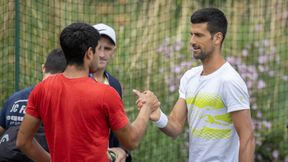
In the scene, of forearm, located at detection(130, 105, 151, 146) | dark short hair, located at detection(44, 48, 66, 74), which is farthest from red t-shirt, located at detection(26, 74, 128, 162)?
dark short hair, located at detection(44, 48, 66, 74)

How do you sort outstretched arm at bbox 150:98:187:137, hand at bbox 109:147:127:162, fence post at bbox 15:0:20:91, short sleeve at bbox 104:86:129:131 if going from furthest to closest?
fence post at bbox 15:0:20:91 → outstretched arm at bbox 150:98:187:137 → hand at bbox 109:147:127:162 → short sleeve at bbox 104:86:129:131

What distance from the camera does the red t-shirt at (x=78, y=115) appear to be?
4.48m

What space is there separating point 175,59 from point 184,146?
1.08 m

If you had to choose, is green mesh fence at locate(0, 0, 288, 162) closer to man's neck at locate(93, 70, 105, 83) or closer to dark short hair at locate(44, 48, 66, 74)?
man's neck at locate(93, 70, 105, 83)

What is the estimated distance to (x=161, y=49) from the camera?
9.27 meters

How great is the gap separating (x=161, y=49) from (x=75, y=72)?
4.74m

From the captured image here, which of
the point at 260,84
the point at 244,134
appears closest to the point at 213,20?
the point at 244,134

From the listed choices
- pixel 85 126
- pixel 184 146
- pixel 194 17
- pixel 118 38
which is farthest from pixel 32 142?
pixel 118 38

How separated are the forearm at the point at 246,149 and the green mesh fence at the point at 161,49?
331cm

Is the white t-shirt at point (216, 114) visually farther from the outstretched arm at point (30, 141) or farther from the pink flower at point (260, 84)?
the pink flower at point (260, 84)

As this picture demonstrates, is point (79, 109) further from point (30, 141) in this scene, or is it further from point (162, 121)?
point (162, 121)

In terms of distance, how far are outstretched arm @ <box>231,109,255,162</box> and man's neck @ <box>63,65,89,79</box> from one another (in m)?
1.23

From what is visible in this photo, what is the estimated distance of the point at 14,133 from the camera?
5312 mm

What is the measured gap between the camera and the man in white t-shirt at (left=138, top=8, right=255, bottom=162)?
17.5 ft
